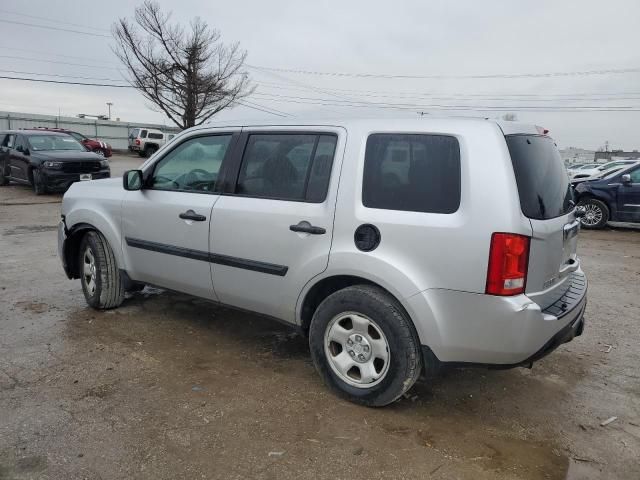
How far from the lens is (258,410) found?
317cm

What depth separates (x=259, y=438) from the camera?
9.42 ft

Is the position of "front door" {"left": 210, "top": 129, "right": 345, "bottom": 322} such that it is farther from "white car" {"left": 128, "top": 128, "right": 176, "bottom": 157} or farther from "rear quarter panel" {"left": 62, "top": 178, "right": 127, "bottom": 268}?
"white car" {"left": 128, "top": 128, "right": 176, "bottom": 157}

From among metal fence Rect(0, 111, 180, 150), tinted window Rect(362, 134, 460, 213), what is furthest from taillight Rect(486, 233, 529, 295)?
metal fence Rect(0, 111, 180, 150)

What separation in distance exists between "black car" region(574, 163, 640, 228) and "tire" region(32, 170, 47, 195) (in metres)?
13.5

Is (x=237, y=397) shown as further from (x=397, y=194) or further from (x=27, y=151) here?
(x=27, y=151)

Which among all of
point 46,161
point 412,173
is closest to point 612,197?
point 412,173

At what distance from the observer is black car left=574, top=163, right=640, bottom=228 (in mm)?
10781

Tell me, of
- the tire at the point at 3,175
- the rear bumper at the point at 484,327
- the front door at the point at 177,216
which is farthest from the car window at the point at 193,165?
the tire at the point at 3,175

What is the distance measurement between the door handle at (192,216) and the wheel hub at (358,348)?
57.4 inches

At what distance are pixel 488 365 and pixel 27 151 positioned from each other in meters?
15.0

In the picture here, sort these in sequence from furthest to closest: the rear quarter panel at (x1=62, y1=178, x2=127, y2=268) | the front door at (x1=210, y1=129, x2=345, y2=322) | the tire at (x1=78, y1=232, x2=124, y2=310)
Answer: the tire at (x1=78, y1=232, x2=124, y2=310) < the rear quarter panel at (x1=62, y1=178, x2=127, y2=268) < the front door at (x1=210, y1=129, x2=345, y2=322)

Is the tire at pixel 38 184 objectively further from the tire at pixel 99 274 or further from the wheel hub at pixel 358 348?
the wheel hub at pixel 358 348

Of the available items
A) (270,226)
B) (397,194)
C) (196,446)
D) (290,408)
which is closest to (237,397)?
(290,408)

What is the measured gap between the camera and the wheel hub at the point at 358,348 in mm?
3150
